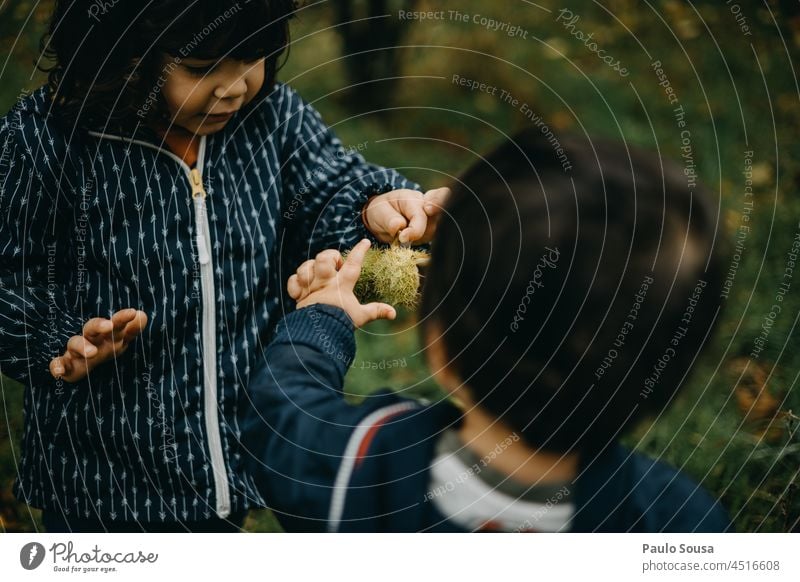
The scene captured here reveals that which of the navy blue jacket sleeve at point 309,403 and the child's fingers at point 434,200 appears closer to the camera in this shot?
the navy blue jacket sleeve at point 309,403

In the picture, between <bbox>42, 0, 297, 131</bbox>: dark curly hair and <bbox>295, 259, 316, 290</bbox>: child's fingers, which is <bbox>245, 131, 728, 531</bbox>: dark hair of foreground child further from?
<bbox>42, 0, 297, 131</bbox>: dark curly hair

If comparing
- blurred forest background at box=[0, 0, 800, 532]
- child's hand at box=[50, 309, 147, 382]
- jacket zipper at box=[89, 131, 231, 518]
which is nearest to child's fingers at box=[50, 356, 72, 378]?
child's hand at box=[50, 309, 147, 382]

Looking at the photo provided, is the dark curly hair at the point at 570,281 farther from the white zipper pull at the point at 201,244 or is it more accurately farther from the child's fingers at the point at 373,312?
the white zipper pull at the point at 201,244

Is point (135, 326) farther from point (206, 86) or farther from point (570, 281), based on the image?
point (570, 281)

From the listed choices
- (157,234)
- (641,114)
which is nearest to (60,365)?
(157,234)

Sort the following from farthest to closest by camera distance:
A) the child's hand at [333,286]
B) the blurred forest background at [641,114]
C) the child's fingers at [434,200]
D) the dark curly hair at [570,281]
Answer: the blurred forest background at [641,114] < the child's fingers at [434,200] < the child's hand at [333,286] < the dark curly hair at [570,281]

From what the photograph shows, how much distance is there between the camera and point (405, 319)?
1.34m

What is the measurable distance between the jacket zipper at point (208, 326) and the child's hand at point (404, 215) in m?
0.15

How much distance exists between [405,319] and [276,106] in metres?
0.65

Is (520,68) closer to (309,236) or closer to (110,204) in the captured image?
(309,236)

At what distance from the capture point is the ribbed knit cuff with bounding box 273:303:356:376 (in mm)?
561

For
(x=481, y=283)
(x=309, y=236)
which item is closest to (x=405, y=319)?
(x=309, y=236)

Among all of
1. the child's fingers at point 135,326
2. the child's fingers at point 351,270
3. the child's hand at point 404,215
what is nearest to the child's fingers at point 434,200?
the child's hand at point 404,215

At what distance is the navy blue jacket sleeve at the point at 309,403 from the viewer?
0.55m
